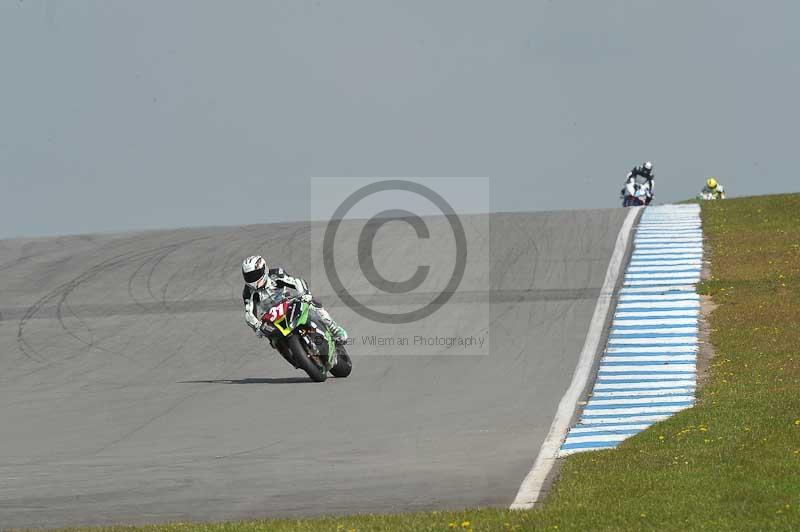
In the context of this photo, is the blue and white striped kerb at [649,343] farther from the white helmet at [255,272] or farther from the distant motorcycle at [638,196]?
the distant motorcycle at [638,196]

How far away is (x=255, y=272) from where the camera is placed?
1753cm

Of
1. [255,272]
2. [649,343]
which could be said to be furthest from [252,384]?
[649,343]

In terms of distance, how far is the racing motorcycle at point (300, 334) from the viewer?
1727 centimetres

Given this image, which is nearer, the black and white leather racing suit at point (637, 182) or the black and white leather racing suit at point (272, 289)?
the black and white leather racing suit at point (272, 289)

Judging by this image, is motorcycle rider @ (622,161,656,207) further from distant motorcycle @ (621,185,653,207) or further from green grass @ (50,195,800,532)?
green grass @ (50,195,800,532)

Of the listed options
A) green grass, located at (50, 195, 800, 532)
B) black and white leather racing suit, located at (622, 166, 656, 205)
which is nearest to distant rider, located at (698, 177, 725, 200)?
black and white leather racing suit, located at (622, 166, 656, 205)

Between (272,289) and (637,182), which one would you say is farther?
(637,182)

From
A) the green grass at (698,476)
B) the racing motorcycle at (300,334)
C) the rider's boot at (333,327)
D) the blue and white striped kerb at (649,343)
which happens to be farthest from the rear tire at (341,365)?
the green grass at (698,476)

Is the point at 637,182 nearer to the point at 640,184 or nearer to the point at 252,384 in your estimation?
the point at 640,184

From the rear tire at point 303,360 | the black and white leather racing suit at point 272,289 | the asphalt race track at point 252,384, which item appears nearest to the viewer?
the asphalt race track at point 252,384

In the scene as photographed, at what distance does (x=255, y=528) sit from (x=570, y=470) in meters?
3.06

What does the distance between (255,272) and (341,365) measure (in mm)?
2084

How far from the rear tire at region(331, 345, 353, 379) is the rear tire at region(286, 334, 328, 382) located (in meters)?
0.27

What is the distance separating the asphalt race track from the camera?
11453 mm
